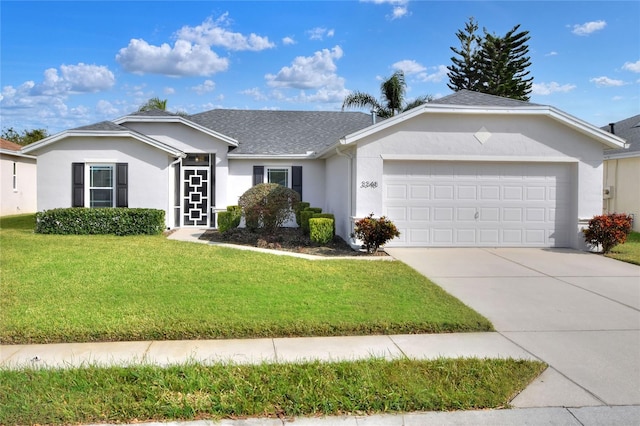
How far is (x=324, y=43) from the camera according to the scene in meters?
16.9

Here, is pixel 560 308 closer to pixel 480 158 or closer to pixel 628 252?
pixel 480 158

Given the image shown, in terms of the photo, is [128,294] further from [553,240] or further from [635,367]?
[553,240]

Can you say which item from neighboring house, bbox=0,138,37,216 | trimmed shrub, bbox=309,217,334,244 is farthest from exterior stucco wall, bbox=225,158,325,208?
neighboring house, bbox=0,138,37,216

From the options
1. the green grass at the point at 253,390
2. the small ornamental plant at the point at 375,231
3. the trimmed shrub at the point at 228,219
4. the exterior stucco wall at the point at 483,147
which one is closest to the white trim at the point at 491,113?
the exterior stucco wall at the point at 483,147

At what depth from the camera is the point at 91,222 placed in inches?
Result: 608

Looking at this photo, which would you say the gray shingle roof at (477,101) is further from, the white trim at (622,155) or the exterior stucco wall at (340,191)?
the white trim at (622,155)

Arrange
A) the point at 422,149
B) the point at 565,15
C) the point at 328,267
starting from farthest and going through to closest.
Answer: the point at 565,15, the point at 422,149, the point at 328,267

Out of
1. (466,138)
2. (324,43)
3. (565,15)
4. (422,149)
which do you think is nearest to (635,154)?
(565,15)

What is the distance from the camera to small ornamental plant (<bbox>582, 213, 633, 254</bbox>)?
12625 mm

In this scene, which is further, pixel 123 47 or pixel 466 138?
pixel 123 47

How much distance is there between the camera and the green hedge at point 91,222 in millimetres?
15430

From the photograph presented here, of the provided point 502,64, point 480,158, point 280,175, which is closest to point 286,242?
point 280,175

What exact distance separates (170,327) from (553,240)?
450 inches

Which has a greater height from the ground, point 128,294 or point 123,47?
point 123,47
